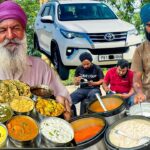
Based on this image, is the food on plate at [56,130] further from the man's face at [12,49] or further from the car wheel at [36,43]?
the car wheel at [36,43]

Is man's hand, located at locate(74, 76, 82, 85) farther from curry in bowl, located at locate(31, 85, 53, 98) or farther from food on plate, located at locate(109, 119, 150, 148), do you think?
food on plate, located at locate(109, 119, 150, 148)

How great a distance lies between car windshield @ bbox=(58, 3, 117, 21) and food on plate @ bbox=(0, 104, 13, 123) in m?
3.63

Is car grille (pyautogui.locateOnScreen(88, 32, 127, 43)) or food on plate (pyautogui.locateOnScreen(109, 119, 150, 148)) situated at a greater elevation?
food on plate (pyautogui.locateOnScreen(109, 119, 150, 148))

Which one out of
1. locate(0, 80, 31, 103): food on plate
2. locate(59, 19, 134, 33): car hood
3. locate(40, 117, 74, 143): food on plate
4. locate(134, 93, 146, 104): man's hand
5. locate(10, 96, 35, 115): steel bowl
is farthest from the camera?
locate(59, 19, 134, 33): car hood

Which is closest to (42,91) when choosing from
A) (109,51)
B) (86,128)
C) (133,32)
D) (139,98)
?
(86,128)

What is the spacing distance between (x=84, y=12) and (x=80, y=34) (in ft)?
1.63

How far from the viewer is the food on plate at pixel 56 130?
2.03 metres

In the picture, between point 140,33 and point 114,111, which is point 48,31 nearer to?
point 140,33

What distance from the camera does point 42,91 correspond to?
2.47 metres

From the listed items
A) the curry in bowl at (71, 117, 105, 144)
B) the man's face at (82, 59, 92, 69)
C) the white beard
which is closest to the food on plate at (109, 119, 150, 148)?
the curry in bowl at (71, 117, 105, 144)

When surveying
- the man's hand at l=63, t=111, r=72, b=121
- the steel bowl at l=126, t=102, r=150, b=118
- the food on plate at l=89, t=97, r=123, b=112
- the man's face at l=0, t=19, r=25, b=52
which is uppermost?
the man's face at l=0, t=19, r=25, b=52

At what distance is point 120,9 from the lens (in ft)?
20.9

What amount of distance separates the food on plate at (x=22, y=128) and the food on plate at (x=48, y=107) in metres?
0.12

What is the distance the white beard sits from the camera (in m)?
2.54
